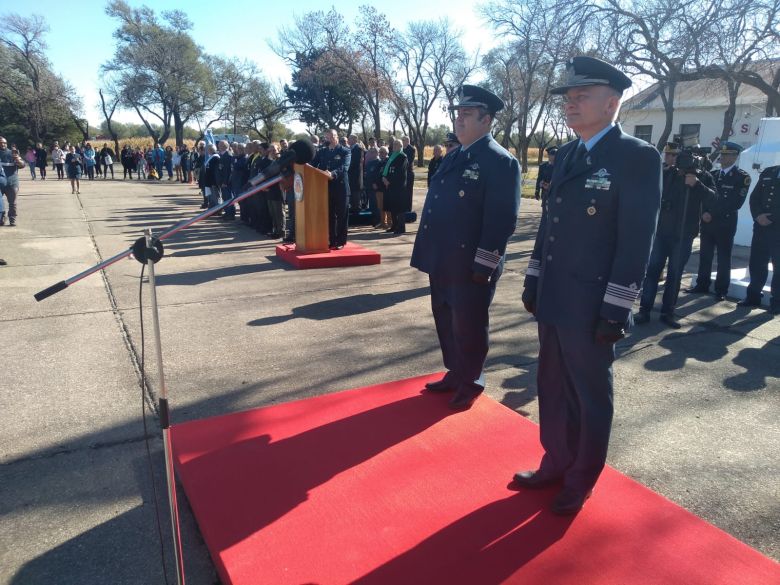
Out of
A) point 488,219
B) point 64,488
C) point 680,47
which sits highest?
point 680,47

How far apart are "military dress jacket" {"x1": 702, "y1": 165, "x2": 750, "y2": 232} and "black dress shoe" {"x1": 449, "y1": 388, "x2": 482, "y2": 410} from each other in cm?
488

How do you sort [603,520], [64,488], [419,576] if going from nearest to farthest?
1. [419,576]
2. [603,520]
3. [64,488]

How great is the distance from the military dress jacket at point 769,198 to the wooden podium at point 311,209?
18.4 feet

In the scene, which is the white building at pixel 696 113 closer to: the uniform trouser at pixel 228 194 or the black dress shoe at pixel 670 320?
→ the uniform trouser at pixel 228 194

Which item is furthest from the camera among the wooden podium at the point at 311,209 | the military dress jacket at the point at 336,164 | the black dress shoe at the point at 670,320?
the military dress jacket at the point at 336,164

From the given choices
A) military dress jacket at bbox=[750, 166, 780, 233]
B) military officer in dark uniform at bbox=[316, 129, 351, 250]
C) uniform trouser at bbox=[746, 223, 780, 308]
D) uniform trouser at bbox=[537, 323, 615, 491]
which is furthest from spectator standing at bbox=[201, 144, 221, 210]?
uniform trouser at bbox=[537, 323, 615, 491]

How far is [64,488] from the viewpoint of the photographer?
2955 millimetres

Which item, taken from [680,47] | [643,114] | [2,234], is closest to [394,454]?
[2,234]

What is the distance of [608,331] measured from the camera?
2383mm

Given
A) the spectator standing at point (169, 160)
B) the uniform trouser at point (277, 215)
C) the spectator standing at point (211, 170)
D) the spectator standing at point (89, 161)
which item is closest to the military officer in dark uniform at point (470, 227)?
the uniform trouser at point (277, 215)

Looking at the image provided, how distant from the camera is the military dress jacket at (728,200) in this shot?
277 inches

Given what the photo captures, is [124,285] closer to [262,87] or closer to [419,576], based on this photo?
[419,576]

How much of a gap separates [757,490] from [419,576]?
1.97 metres

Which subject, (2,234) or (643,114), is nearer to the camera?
(2,234)
